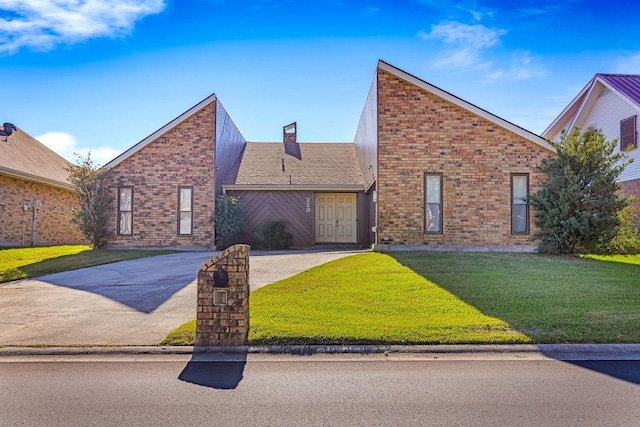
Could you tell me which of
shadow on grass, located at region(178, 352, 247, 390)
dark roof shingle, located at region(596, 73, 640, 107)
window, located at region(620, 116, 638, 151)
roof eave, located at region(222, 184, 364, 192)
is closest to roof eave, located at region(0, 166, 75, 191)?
roof eave, located at region(222, 184, 364, 192)

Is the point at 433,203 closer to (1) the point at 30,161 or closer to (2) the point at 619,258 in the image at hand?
(2) the point at 619,258

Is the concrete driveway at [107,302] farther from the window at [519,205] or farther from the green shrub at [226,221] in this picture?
the window at [519,205]

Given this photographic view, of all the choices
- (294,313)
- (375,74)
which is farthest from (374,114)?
(294,313)

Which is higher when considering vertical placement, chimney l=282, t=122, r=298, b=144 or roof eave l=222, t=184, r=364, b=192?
chimney l=282, t=122, r=298, b=144

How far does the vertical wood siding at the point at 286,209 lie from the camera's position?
18484 mm

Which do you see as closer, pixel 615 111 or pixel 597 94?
pixel 615 111

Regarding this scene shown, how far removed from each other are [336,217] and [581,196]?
30.1 ft

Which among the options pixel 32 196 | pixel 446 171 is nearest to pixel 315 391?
pixel 446 171

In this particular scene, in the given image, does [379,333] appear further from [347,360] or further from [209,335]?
[209,335]

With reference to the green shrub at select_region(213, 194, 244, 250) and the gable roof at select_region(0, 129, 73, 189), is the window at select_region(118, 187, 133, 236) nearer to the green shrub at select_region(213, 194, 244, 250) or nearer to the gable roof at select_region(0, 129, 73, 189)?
the gable roof at select_region(0, 129, 73, 189)

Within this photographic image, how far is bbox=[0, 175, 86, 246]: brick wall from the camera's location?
18062mm

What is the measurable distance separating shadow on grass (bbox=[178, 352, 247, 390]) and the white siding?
18.4 meters

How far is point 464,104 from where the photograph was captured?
14.4 metres

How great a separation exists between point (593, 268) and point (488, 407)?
8440 mm
